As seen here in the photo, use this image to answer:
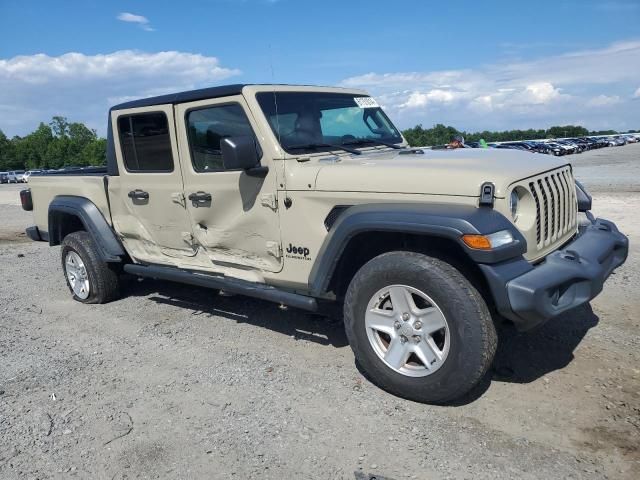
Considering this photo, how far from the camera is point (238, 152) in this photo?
12.4ft

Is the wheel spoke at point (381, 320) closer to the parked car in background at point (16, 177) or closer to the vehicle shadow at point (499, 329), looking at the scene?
the vehicle shadow at point (499, 329)

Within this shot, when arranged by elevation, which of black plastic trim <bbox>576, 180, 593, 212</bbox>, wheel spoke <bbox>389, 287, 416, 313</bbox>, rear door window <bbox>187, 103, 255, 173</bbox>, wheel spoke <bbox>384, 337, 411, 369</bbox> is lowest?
wheel spoke <bbox>384, 337, 411, 369</bbox>

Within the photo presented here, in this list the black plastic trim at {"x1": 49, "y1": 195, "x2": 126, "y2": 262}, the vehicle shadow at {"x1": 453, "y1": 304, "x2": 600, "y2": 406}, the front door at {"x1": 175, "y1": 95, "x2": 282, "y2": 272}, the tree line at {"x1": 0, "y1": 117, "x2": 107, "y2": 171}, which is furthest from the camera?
the tree line at {"x1": 0, "y1": 117, "x2": 107, "y2": 171}

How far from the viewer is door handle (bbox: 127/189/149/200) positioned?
5.06m

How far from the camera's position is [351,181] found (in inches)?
142

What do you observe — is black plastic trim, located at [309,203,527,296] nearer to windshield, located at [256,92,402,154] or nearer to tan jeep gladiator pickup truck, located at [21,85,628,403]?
tan jeep gladiator pickup truck, located at [21,85,628,403]

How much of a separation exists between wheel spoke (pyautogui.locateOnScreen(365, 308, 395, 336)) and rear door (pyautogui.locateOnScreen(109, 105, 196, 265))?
198cm

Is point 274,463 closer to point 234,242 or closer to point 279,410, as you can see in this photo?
point 279,410

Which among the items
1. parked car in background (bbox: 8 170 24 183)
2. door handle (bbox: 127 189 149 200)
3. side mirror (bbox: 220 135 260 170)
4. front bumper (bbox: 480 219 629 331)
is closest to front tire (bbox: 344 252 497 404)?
front bumper (bbox: 480 219 629 331)

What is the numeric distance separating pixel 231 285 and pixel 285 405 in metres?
1.23

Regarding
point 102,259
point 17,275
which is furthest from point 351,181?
point 17,275

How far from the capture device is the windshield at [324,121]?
418cm

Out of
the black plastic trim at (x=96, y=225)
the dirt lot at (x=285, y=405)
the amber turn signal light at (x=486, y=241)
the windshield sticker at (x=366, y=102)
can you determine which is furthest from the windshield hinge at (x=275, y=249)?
the black plastic trim at (x=96, y=225)

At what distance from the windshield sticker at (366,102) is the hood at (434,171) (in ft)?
3.35
